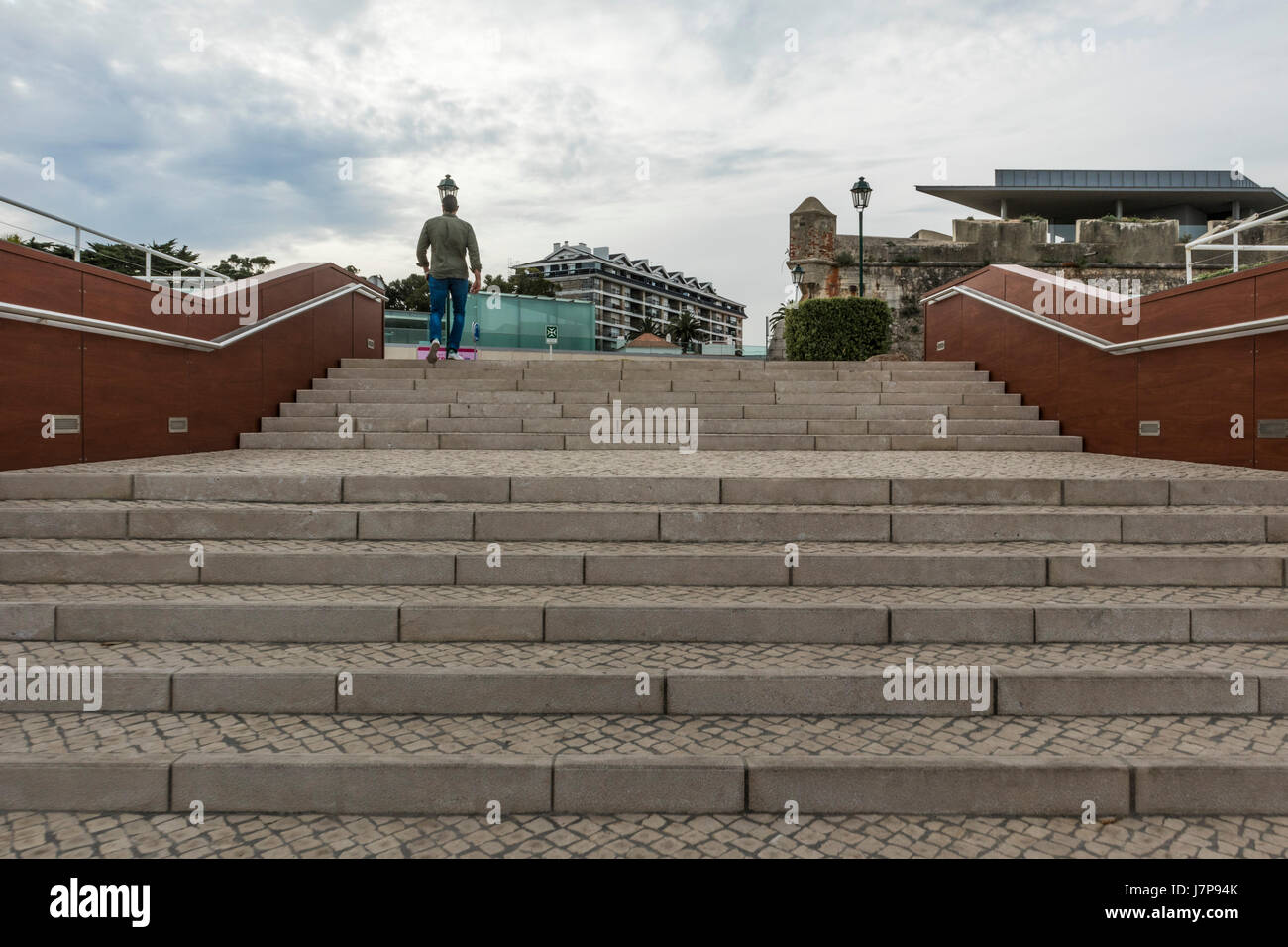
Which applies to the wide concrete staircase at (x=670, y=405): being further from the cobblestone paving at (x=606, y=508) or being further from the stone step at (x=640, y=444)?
the cobblestone paving at (x=606, y=508)

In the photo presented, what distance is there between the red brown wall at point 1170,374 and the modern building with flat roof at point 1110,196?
3528cm

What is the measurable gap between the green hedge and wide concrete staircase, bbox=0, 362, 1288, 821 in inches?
351

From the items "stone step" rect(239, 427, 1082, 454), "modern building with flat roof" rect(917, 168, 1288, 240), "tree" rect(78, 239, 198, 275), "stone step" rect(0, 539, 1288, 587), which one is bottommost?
"stone step" rect(0, 539, 1288, 587)

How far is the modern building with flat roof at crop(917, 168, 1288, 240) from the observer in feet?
132

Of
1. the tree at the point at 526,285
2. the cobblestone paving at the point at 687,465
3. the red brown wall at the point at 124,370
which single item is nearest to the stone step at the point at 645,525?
the cobblestone paving at the point at 687,465

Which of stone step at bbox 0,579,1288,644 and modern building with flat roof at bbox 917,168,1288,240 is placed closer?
stone step at bbox 0,579,1288,644

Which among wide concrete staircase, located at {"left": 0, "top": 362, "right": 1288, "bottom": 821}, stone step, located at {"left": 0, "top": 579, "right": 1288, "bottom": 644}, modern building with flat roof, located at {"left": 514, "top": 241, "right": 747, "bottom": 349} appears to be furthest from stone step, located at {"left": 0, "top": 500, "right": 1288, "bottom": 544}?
modern building with flat roof, located at {"left": 514, "top": 241, "right": 747, "bottom": 349}

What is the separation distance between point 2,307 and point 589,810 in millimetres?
5190

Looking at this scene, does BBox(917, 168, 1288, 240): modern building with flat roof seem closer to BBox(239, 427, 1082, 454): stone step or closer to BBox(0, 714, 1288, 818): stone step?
BBox(239, 427, 1082, 454): stone step

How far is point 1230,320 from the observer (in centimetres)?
611

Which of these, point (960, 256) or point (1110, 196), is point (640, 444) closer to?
point (960, 256)

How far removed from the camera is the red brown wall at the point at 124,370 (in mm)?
5383

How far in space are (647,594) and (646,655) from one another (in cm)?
49
